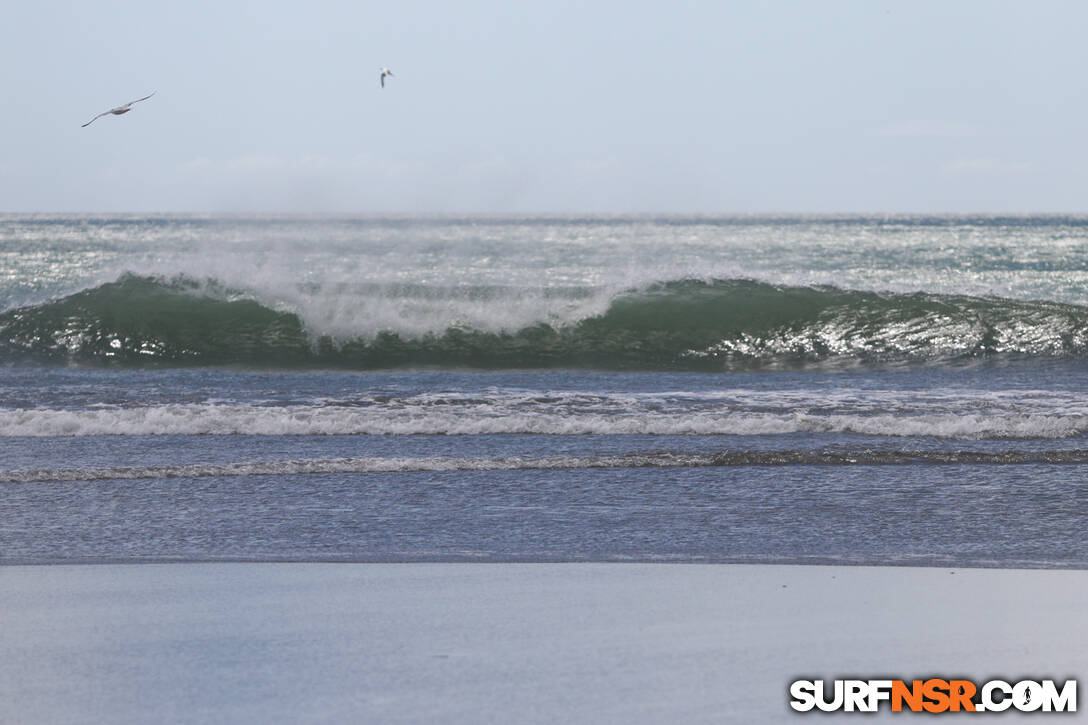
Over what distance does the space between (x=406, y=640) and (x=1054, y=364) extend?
522 inches

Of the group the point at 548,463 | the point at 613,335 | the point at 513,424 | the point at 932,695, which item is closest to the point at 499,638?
the point at 932,695

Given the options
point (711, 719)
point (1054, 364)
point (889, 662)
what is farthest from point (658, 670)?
point (1054, 364)

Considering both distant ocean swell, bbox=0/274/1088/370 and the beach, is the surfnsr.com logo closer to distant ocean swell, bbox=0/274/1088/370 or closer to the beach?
the beach

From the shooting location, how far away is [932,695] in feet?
11.8

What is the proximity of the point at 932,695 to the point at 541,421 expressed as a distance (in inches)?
240

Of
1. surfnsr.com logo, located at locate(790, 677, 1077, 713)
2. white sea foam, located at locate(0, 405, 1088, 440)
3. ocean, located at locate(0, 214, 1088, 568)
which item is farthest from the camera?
white sea foam, located at locate(0, 405, 1088, 440)

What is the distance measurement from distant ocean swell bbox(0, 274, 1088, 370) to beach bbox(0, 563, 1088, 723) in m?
10.8

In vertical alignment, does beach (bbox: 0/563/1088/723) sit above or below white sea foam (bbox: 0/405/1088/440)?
above

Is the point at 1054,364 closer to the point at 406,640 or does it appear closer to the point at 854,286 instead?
the point at 854,286

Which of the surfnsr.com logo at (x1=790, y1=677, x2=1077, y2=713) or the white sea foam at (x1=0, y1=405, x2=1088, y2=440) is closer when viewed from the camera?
the surfnsr.com logo at (x1=790, y1=677, x2=1077, y2=713)

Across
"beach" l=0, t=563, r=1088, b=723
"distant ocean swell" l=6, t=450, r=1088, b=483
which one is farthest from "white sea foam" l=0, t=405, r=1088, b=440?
"beach" l=0, t=563, r=1088, b=723

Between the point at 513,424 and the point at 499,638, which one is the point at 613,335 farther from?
the point at 499,638

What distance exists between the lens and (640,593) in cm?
477

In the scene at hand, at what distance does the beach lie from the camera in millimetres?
3525
